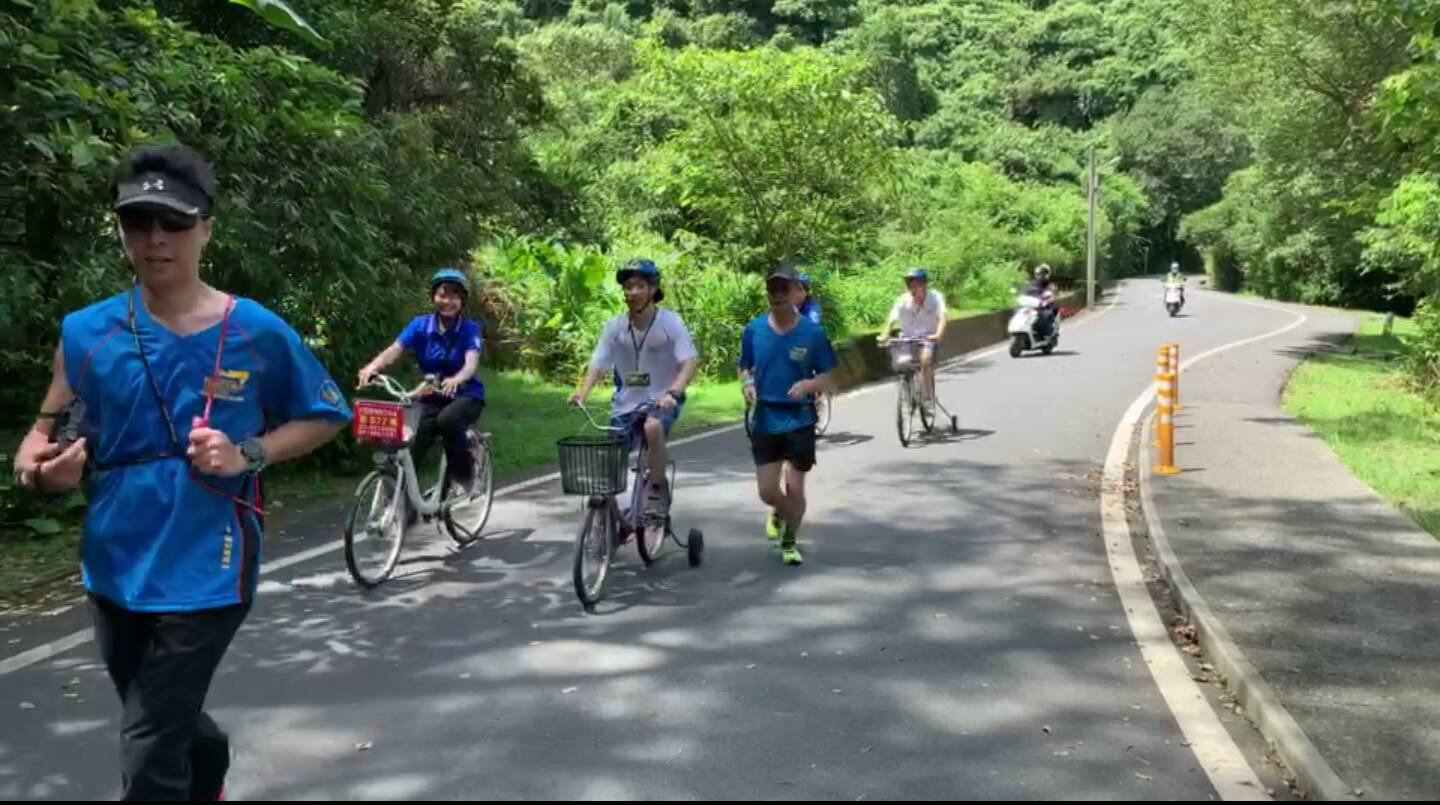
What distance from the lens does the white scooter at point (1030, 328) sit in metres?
26.7

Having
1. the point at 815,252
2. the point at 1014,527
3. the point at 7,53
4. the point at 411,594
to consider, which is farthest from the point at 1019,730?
the point at 815,252

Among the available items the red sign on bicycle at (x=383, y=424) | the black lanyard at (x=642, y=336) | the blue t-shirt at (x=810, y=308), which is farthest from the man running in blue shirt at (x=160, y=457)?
the blue t-shirt at (x=810, y=308)

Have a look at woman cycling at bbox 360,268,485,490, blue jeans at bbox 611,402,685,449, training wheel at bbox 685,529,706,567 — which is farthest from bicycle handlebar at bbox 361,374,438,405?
training wheel at bbox 685,529,706,567

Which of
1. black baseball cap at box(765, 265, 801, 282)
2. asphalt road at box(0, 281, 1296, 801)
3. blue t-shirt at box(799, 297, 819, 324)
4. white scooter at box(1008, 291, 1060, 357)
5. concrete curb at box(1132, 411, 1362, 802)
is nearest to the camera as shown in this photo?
concrete curb at box(1132, 411, 1362, 802)

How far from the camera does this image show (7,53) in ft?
22.0

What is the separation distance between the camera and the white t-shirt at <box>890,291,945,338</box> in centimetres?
1388

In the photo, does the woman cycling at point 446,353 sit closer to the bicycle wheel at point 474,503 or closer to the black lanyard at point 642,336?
the bicycle wheel at point 474,503

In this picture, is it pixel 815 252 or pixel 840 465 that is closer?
pixel 840 465

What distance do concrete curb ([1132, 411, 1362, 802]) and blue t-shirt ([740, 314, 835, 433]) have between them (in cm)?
245

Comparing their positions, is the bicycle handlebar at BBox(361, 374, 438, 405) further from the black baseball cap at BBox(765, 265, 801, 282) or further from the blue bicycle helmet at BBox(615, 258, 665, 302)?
the black baseball cap at BBox(765, 265, 801, 282)

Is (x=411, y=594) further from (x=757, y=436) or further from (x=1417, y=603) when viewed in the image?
(x=1417, y=603)

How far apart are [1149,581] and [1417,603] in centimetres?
149

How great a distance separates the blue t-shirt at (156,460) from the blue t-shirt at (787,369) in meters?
4.91

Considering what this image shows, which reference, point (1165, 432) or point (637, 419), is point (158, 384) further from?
point (1165, 432)
